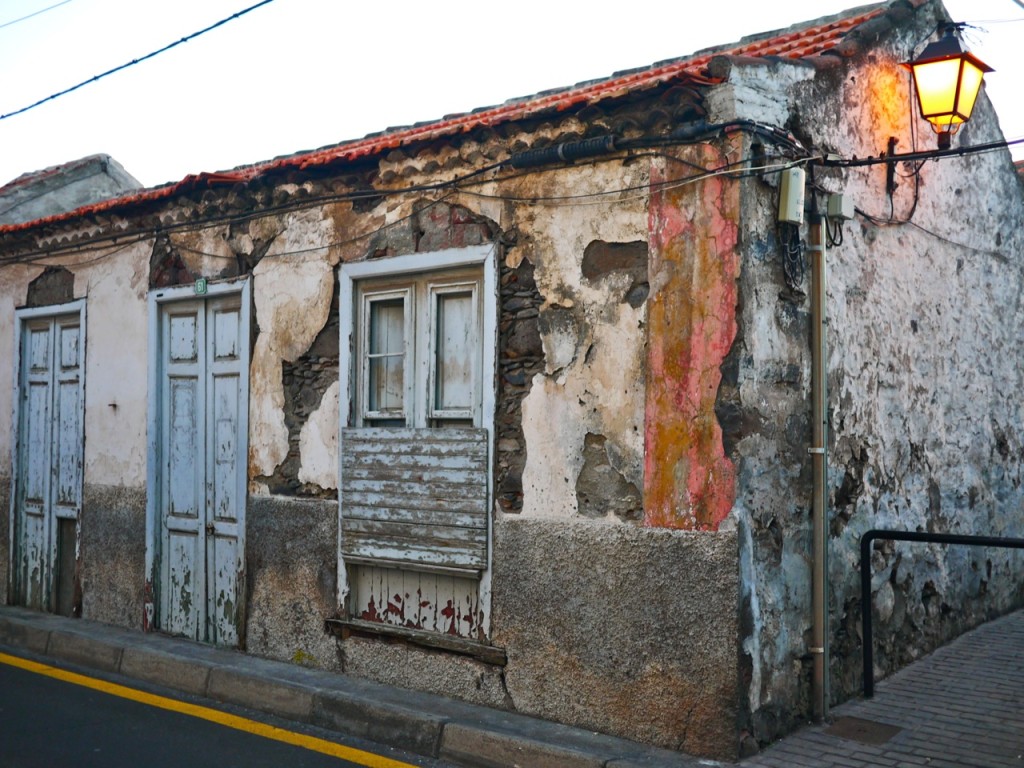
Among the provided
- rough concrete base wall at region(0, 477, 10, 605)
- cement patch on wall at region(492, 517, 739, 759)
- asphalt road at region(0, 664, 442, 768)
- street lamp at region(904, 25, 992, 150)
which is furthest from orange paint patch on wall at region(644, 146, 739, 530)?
rough concrete base wall at region(0, 477, 10, 605)

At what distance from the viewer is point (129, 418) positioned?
877 cm

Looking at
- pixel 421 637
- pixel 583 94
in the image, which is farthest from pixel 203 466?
pixel 583 94

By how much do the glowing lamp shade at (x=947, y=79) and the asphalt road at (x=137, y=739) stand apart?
15.6 ft

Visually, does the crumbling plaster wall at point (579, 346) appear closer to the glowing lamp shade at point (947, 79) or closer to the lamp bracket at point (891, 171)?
the glowing lamp shade at point (947, 79)

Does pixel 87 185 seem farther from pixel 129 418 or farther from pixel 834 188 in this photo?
pixel 834 188

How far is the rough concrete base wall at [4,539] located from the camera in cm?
992

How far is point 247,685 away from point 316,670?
0.54m

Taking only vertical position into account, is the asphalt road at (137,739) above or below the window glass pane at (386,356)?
below

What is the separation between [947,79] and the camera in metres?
6.27

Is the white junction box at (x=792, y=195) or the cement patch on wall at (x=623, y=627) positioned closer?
the cement patch on wall at (x=623, y=627)

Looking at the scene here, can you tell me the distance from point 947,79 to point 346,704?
5.10m

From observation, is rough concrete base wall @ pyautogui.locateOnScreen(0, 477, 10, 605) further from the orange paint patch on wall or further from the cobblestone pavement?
the cobblestone pavement

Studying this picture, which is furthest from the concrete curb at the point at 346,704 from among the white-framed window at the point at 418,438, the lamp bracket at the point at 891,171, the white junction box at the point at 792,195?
the lamp bracket at the point at 891,171

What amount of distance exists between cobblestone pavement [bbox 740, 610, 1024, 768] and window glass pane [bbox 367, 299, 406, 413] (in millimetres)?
3230
